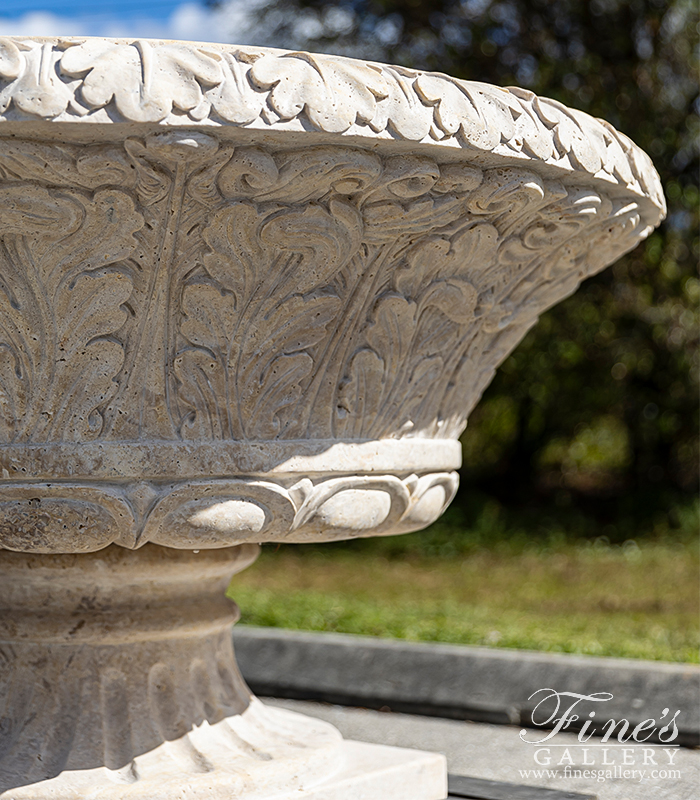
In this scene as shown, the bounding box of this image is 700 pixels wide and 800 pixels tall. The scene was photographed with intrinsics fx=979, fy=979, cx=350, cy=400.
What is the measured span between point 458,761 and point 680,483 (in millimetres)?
5870

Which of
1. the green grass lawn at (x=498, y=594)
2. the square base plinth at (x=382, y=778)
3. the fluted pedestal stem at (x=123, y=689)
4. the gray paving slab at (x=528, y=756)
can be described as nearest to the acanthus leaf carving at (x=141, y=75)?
the fluted pedestal stem at (x=123, y=689)

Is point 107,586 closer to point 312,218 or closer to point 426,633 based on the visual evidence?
point 312,218

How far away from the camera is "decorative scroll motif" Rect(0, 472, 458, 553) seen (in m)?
1.67

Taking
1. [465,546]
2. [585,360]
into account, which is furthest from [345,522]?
[585,360]

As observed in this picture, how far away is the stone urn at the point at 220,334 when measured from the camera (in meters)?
1.46

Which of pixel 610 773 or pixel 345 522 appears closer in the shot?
pixel 345 522

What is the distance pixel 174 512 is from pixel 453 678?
1557 millimetres

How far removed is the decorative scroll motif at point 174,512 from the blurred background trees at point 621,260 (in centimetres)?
577

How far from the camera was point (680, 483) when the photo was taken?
7.88 metres

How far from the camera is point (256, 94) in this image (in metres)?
1.43

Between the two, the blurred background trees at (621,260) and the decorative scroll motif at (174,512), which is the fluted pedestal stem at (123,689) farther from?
the blurred background trees at (621,260)

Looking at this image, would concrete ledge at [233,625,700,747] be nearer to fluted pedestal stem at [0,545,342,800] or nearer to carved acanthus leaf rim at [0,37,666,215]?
fluted pedestal stem at [0,545,342,800]

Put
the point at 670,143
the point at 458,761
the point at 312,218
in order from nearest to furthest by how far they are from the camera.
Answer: the point at 312,218
the point at 458,761
the point at 670,143

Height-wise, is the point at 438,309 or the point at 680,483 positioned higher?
the point at 680,483
